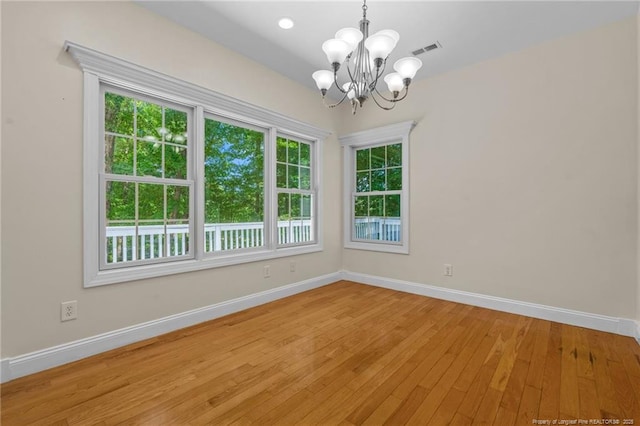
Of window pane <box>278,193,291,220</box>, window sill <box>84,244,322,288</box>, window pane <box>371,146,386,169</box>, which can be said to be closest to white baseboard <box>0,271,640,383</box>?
window sill <box>84,244,322,288</box>

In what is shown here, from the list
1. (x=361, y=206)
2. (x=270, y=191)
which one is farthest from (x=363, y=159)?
(x=270, y=191)

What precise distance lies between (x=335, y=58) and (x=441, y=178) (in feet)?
7.59

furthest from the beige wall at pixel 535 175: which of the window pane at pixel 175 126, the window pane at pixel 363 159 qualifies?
the window pane at pixel 175 126

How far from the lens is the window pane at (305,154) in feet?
13.5

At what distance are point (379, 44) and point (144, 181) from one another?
2197 mm

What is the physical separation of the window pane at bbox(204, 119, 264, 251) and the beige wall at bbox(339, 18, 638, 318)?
202 centimetres

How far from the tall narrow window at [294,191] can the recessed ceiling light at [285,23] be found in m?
1.34

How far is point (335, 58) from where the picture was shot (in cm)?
189

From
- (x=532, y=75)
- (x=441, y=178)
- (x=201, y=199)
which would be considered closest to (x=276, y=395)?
(x=201, y=199)

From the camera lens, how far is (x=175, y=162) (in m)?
2.79

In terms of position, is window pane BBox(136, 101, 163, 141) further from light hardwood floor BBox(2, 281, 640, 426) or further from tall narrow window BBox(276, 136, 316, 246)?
light hardwood floor BBox(2, 281, 640, 426)

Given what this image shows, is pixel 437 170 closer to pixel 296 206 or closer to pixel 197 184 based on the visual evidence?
pixel 296 206

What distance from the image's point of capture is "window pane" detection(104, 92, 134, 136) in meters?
2.38

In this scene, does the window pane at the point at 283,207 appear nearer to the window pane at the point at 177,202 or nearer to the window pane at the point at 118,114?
the window pane at the point at 177,202
